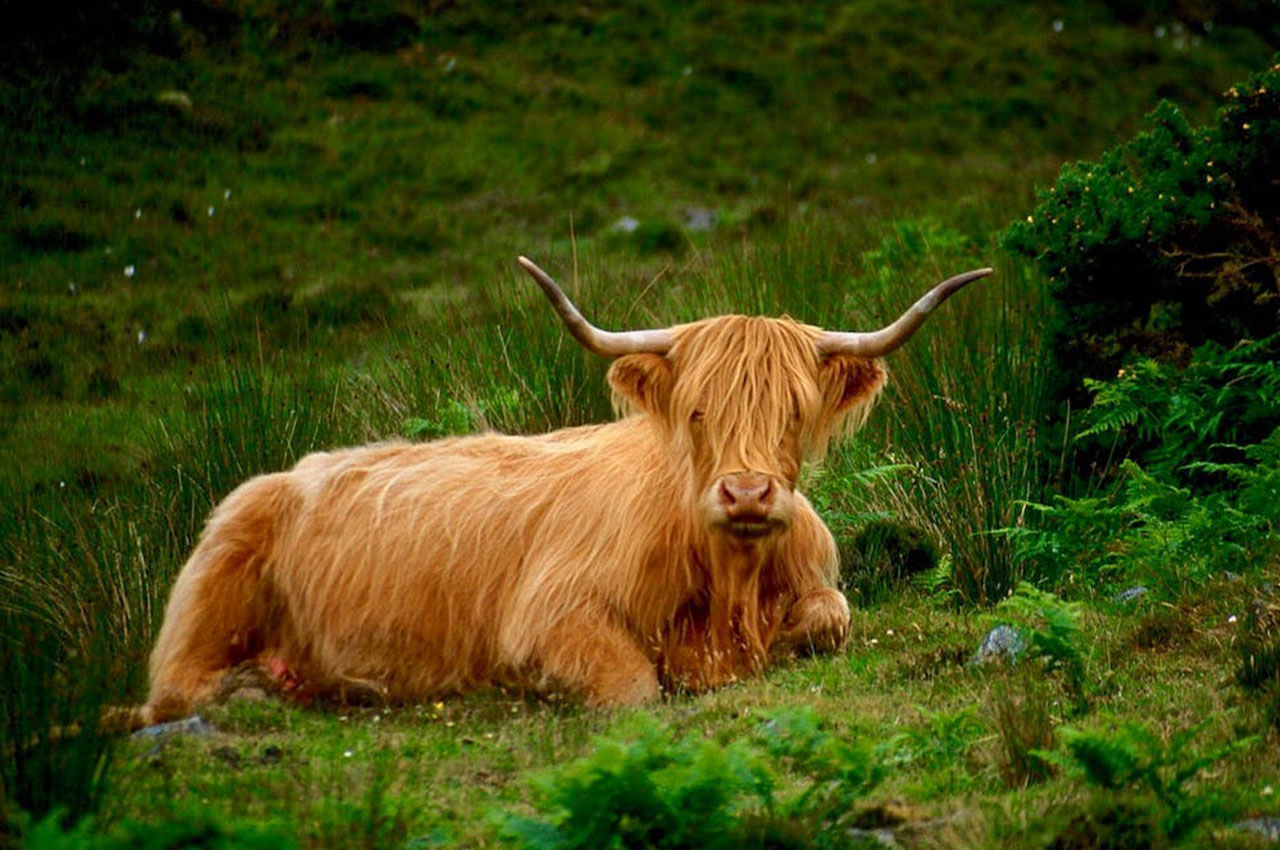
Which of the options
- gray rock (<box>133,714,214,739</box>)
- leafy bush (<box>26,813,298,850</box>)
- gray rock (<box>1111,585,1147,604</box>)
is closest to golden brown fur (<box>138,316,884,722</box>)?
gray rock (<box>133,714,214,739</box>)

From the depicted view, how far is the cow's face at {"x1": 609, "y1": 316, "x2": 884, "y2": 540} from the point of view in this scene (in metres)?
5.26

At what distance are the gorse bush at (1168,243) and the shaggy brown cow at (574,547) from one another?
1.85m

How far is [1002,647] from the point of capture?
17.2ft

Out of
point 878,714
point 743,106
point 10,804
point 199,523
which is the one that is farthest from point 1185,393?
point 743,106

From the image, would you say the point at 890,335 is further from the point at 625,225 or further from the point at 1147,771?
the point at 625,225

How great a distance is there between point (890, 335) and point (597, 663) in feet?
4.56

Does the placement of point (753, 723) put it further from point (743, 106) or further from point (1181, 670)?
point (743, 106)

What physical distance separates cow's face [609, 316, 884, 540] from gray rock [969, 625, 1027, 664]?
701mm

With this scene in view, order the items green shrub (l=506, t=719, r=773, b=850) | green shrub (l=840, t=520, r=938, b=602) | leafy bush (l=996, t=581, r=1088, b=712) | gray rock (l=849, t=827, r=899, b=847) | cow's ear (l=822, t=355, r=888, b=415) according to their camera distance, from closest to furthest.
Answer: green shrub (l=506, t=719, r=773, b=850)
gray rock (l=849, t=827, r=899, b=847)
leafy bush (l=996, t=581, r=1088, b=712)
cow's ear (l=822, t=355, r=888, b=415)
green shrub (l=840, t=520, r=938, b=602)

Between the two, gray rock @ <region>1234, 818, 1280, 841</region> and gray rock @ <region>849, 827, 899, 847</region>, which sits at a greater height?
gray rock @ <region>1234, 818, 1280, 841</region>

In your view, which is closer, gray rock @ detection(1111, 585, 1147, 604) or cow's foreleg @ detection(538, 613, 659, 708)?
cow's foreleg @ detection(538, 613, 659, 708)

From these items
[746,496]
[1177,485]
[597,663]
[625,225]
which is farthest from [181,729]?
[625,225]

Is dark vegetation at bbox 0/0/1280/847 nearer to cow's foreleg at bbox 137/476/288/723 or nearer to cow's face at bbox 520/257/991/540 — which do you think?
cow's foreleg at bbox 137/476/288/723

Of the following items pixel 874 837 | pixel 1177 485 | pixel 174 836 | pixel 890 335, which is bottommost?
pixel 1177 485
